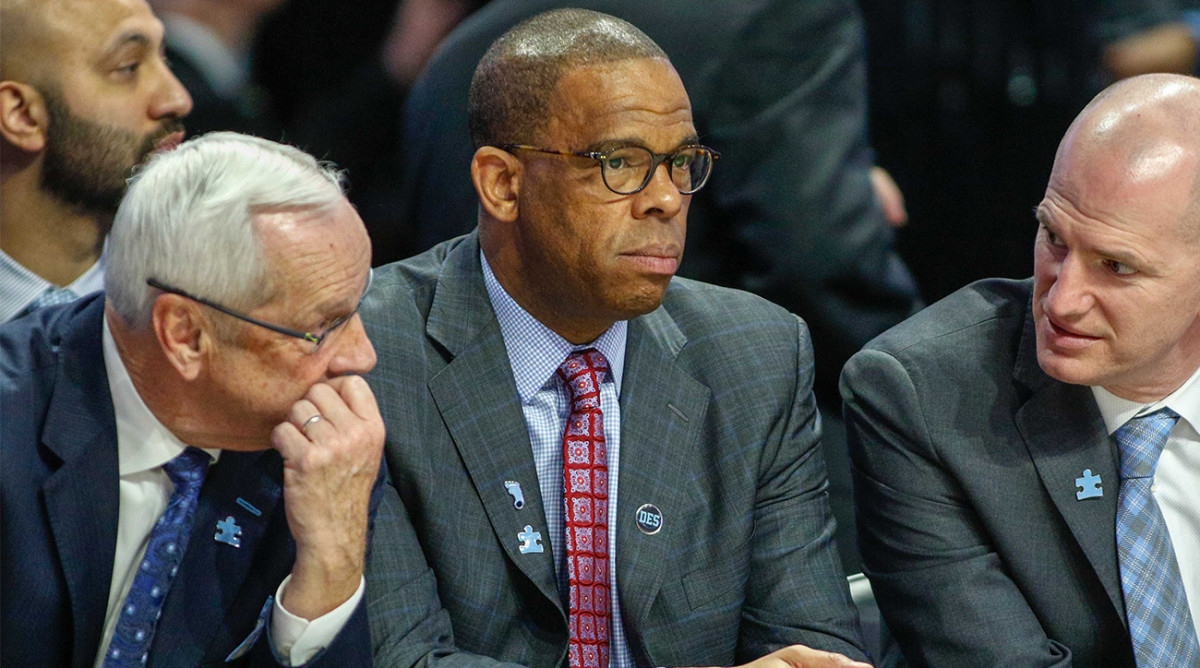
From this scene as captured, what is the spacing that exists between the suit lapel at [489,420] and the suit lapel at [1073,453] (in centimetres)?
92

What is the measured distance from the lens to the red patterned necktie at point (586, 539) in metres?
2.66

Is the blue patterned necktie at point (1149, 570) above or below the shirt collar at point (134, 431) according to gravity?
below

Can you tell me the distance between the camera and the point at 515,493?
2646 mm

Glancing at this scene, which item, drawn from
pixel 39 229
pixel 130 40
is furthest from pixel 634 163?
pixel 39 229

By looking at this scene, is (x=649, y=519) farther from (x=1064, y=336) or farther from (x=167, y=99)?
(x=167, y=99)

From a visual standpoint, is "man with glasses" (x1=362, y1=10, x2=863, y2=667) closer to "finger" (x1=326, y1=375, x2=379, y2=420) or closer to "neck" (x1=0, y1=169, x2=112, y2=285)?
"finger" (x1=326, y1=375, x2=379, y2=420)

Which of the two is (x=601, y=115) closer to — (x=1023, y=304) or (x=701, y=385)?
(x=701, y=385)

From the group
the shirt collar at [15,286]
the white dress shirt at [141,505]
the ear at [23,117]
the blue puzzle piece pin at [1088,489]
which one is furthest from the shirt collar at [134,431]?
the blue puzzle piece pin at [1088,489]

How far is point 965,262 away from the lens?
18.1ft

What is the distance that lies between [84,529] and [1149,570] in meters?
1.81

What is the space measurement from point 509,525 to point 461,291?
47cm

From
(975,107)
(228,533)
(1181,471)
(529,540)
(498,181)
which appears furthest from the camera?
(975,107)

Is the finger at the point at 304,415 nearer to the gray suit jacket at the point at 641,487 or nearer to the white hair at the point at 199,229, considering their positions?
the white hair at the point at 199,229

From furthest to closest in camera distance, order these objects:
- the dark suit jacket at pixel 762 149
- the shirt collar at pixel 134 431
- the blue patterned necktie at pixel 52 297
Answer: the dark suit jacket at pixel 762 149 → the blue patterned necktie at pixel 52 297 → the shirt collar at pixel 134 431
